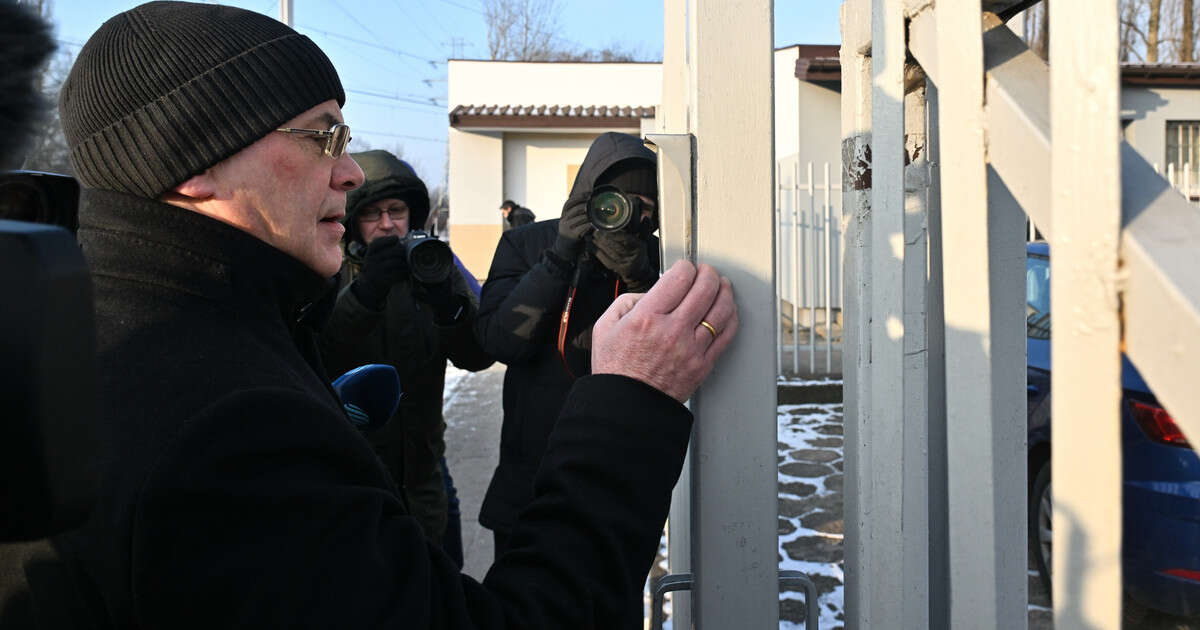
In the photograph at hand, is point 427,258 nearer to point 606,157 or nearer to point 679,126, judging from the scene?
point 606,157

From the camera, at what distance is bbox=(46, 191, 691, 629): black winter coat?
864 millimetres

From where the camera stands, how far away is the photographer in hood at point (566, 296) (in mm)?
2355

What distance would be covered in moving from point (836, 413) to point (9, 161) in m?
7.16

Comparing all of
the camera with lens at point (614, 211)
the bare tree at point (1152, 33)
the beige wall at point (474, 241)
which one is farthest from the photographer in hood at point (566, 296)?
the bare tree at point (1152, 33)

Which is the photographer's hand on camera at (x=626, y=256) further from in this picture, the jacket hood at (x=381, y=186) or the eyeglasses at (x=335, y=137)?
the eyeglasses at (x=335, y=137)

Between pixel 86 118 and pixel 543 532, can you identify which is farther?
pixel 86 118

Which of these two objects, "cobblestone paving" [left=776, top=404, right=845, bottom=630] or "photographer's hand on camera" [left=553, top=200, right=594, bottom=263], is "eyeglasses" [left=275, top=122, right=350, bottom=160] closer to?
"photographer's hand on camera" [left=553, top=200, right=594, bottom=263]

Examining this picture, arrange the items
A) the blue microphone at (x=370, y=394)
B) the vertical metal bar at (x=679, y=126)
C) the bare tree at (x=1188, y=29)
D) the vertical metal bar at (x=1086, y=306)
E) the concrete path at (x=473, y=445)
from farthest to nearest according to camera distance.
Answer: the bare tree at (x=1188, y=29)
the concrete path at (x=473, y=445)
the vertical metal bar at (x=679, y=126)
the blue microphone at (x=370, y=394)
the vertical metal bar at (x=1086, y=306)

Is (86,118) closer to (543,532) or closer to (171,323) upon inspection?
(171,323)

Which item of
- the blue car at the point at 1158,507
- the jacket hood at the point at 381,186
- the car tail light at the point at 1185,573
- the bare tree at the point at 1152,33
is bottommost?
the car tail light at the point at 1185,573

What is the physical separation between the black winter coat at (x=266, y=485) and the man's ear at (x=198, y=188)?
60 mm

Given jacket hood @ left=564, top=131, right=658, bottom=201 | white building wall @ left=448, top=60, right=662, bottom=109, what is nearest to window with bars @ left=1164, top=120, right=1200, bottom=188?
white building wall @ left=448, top=60, right=662, bottom=109

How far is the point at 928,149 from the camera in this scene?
1.26m

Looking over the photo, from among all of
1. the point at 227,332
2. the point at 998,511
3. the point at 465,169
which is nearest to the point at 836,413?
the point at 998,511
